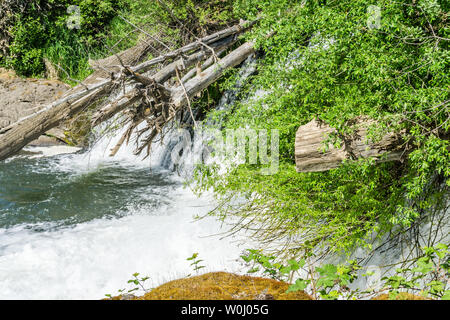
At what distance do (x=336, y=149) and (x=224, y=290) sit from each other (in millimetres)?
1633

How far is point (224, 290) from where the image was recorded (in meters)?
2.55

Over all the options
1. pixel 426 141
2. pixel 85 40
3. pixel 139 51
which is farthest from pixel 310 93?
pixel 85 40

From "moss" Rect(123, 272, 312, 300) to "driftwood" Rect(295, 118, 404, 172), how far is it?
1192 millimetres

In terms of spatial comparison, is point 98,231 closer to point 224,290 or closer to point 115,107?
point 115,107

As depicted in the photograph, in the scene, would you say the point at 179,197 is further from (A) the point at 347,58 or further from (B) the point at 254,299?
(B) the point at 254,299

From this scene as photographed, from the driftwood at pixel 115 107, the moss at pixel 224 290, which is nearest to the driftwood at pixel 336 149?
the moss at pixel 224 290

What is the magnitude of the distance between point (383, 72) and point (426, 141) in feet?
2.08

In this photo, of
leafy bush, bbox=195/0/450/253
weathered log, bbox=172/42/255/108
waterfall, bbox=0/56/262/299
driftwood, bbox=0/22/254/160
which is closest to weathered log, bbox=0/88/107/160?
driftwood, bbox=0/22/254/160

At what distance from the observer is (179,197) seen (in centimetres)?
653

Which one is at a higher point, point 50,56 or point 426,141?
point 50,56

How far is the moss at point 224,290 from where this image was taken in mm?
2459

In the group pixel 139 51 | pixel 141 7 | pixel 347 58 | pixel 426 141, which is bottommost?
pixel 426 141

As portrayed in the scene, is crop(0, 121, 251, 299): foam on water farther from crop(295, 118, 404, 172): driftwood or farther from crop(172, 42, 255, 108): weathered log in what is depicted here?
crop(172, 42, 255, 108): weathered log

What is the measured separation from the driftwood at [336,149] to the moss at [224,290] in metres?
1.19
